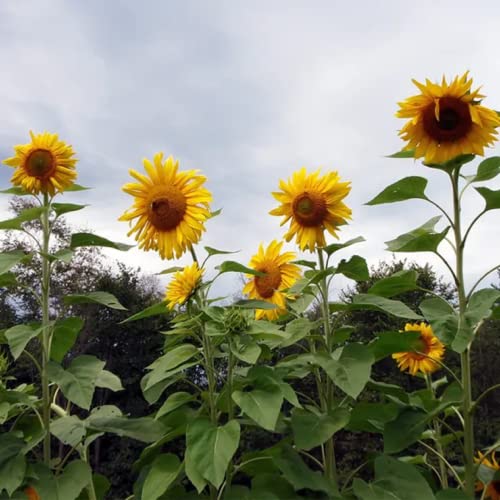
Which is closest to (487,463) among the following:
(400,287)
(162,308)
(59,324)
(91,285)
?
(400,287)

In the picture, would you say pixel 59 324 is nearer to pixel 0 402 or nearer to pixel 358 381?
pixel 0 402

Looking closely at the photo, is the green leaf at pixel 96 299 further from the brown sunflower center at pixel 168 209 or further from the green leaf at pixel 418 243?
the green leaf at pixel 418 243

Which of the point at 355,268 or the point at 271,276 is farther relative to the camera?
the point at 271,276

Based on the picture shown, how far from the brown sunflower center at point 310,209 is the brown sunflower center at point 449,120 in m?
0.49

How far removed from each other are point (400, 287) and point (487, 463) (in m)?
1.16

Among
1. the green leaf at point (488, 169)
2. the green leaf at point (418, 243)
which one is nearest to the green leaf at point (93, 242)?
the green leaf at point (418, 243)

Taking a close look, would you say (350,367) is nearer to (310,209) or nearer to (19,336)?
(310,209)

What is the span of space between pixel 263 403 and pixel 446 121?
1.23 m

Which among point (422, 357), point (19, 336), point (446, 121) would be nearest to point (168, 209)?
point (19, 336)

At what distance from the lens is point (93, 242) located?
2549 mm

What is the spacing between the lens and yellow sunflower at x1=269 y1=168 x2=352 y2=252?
8.17 feet

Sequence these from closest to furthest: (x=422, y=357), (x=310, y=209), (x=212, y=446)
→ 1. (x=212, y=446)
2. (x=310, y=209)
3. (x=422, y=357)

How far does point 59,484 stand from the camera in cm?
232

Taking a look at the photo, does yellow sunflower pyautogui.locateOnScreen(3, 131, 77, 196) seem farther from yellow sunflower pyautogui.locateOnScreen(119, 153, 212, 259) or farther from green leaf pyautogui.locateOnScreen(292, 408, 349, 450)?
green leaf pyautogui.locateOnScreen(292, 408, 349, 450)
